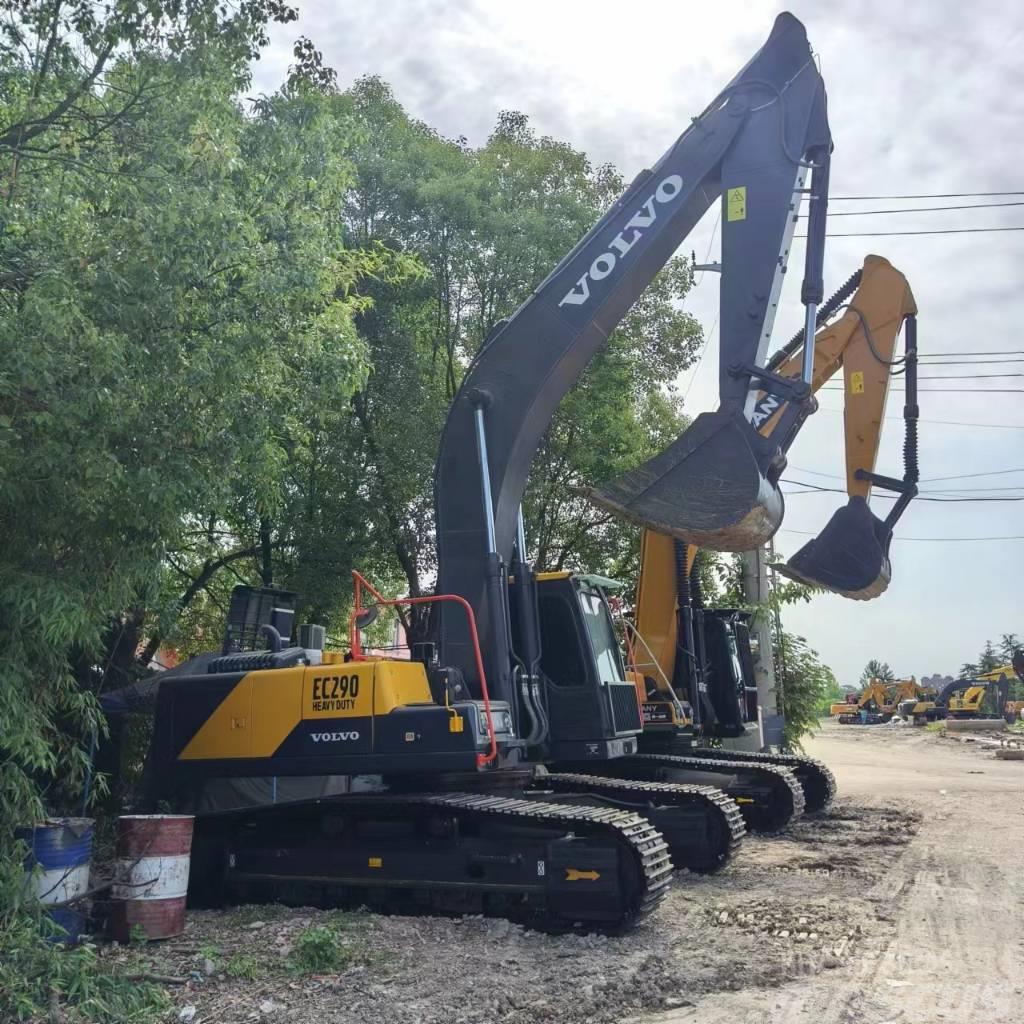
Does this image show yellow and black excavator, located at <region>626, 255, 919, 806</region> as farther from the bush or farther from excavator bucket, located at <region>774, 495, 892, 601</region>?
the bush

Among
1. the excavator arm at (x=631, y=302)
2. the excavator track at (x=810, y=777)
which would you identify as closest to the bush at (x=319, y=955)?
the excavator arm at (x=631, y=302)

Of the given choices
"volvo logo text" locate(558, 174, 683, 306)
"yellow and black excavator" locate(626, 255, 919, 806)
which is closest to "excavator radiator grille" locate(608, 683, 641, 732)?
"yellow and black excavator" locate(626, 255, 919, 806)

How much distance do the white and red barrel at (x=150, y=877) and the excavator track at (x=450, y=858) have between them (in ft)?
3.52

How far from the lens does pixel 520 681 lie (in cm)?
Answer: 849

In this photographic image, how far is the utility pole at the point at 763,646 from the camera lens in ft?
52.9

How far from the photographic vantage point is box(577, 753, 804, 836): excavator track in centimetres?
1159

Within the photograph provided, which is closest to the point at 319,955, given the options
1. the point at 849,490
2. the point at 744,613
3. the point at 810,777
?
the point at 849,490

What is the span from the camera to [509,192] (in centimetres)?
1864

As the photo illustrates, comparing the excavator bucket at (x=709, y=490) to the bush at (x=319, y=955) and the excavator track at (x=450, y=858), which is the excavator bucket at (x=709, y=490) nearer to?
the excavator track at (x=450, y=858)

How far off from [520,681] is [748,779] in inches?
180

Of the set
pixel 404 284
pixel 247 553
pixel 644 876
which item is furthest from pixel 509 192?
pixel 644 876

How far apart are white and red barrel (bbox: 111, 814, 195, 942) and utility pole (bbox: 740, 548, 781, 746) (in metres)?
9.86

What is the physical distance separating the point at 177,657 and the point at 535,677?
442 inches

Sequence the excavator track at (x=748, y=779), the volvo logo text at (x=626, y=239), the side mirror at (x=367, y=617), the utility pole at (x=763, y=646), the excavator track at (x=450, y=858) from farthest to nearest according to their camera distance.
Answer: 1. the utility pole at (x=763, y=646)
2. the excavator track at (x=748, y=779)
3. the volvo logo text at (x=626, y=239)
4. the side mirror at (x=367, y=617)
5. the excavator track at (x=450, y=858)
